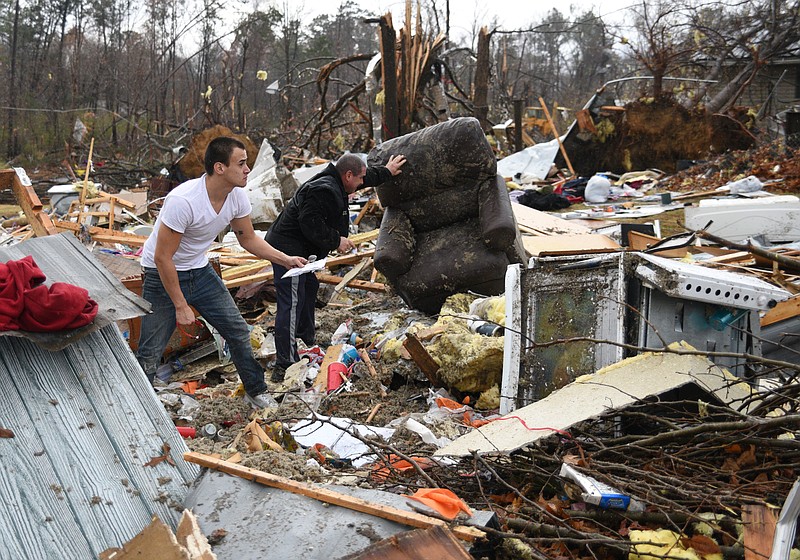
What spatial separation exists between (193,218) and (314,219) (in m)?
1.46

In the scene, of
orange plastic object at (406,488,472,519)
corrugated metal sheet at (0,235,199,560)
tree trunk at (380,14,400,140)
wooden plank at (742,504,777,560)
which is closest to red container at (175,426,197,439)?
corrugated metal sheet at (0,235,199,560)

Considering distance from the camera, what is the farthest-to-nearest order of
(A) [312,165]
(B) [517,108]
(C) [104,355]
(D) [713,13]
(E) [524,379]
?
(D) [713,13]
(B) [517,108]
(A) [312,165]
(E) [524,379]
(C) [104,355]

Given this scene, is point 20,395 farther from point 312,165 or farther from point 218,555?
point 312,165

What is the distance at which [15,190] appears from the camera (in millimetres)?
4395

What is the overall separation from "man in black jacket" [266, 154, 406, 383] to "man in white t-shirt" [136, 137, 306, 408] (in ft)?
2.63

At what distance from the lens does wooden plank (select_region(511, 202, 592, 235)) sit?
8.31 m

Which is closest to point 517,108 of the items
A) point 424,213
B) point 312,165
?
point 312,165

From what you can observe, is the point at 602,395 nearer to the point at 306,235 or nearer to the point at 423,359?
the point at 423,359

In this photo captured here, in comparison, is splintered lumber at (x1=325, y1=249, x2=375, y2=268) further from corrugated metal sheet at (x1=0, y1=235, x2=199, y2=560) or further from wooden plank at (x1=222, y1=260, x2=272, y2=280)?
corrugated metal sheet at (x1=0, y1=235, x2=199, y2=560)

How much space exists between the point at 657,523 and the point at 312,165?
10.6 metres

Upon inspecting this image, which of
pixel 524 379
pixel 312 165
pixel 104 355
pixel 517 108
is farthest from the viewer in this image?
pixel 517 108

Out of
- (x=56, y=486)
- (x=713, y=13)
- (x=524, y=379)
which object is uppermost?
(x=713, y=13)

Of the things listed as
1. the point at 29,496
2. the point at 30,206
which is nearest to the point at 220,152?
the point at 30,206

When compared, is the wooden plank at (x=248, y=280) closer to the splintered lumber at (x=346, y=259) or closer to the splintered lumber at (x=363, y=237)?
the splintered lumber at (x=346, y=259)
